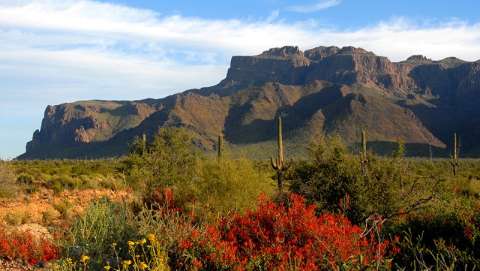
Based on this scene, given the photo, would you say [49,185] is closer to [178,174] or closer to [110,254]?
[178,174]

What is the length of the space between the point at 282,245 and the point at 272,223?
62 cm

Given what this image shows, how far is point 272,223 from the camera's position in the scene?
326 inches

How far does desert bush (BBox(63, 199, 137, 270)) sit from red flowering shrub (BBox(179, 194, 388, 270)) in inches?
52.9

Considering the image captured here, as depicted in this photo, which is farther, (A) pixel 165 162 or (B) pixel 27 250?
(A) pixel 165 162

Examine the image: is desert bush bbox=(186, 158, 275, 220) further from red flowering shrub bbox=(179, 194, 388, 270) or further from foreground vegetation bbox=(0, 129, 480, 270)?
red flowering shrub bbox=(179, 194, 388, 270)

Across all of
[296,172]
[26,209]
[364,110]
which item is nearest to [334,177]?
[296,172]

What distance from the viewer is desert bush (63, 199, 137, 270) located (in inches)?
328

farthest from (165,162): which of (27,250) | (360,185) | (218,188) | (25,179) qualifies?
(27,250)

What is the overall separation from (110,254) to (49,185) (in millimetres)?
25910

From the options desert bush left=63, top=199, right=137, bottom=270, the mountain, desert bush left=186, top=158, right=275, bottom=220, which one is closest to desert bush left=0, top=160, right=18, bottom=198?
desert bush left=186, top=158, right=275, bottom=220

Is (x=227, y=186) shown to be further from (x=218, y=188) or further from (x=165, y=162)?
(x=165, y=162)

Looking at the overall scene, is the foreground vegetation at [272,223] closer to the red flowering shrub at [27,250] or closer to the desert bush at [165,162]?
the red flowering shrub at [27,250]

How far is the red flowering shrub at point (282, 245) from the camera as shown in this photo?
22.9 ft

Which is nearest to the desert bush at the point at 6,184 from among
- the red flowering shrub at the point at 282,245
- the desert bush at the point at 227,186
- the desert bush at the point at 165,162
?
the desert bush at the point at 165,162
